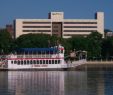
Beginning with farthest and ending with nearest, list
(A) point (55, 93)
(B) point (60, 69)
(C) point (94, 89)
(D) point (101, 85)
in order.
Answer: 1. (B) point (60, 69)
2. (D) point (101, 85)
3. (C) point (94, 89)
4. (A) point (55, 93)

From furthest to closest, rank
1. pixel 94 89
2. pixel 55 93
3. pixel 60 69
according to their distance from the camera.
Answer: pixel 60 69
pixel 94 89
pixel 55 93

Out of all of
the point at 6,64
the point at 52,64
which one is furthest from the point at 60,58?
the point at 6,64

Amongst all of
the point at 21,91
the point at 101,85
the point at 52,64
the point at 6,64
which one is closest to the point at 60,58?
the point at 52,64

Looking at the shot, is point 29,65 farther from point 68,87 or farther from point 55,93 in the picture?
point 55,93

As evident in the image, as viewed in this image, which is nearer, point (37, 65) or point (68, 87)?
point (68, 87)

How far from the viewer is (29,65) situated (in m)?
141

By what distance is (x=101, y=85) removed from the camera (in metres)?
86.9

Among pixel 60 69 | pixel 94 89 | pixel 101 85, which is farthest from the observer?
pixel 60 69

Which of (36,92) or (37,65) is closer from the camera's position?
(36,92)

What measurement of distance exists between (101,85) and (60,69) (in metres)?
52.8

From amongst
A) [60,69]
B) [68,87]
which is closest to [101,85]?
[68,87]

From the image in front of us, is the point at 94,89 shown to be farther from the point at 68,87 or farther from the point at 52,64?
the point at 52,64

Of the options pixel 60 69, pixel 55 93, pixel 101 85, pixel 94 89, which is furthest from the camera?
pixel 60 69

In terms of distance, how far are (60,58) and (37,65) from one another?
5.29 m
